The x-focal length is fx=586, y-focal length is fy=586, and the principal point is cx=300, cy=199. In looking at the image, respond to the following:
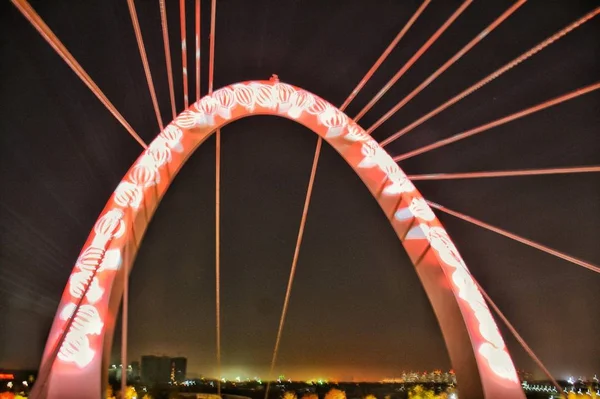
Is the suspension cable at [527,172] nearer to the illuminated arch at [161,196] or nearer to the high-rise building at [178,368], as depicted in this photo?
the illuminated arch at [161,196]

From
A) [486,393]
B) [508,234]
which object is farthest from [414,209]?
[486,393]

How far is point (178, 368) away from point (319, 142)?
69.8 m

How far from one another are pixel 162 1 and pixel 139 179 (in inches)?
131

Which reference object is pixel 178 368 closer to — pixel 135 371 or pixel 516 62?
pixel 135 371

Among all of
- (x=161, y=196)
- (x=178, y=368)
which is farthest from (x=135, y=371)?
(x=161, y=196)

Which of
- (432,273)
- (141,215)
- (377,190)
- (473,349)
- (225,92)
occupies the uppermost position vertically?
(225,92)

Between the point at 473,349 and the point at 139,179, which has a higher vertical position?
the point at 139,179

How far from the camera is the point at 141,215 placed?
32.8 ft

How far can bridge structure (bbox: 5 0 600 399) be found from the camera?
842cm

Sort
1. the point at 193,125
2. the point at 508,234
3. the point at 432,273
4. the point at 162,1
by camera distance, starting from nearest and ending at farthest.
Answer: the point at 162,1 < the point at 508,234 < the point at 432,273 < the point at 193,125

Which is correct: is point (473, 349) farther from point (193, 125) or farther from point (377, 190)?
point (193, 125)

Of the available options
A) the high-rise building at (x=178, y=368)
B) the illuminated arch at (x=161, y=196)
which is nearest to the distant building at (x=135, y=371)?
the high-rise building at (x=178, y=368)

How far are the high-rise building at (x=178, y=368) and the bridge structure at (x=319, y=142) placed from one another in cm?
6722

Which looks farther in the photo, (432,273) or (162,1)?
(432,273)
